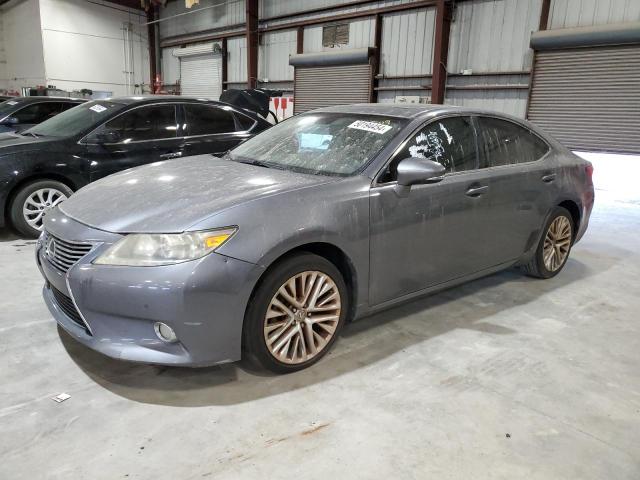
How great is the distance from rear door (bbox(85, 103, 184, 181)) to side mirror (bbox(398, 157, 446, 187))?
125 inches

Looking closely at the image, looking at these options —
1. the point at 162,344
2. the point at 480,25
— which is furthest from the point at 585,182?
the point at 480,25

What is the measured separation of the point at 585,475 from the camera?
1.85m

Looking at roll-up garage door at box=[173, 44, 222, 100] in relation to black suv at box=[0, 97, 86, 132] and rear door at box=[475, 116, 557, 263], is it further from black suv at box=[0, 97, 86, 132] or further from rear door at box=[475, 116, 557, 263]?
rear door at box=[475, 116, 557, 263]

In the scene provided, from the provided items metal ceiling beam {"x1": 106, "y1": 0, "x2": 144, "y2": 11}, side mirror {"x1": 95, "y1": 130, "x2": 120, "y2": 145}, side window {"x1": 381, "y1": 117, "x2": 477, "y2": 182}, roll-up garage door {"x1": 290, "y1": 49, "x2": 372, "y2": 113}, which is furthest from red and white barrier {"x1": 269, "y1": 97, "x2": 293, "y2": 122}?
side window {"x1": 381, "y1": 117, "x2": 477, "y2": 182}

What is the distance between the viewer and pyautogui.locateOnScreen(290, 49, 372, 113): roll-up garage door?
1108 centimetres

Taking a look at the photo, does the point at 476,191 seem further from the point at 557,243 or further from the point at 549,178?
the point at 557,243

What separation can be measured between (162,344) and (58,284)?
605 millimetres

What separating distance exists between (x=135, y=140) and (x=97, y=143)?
1.16 feet

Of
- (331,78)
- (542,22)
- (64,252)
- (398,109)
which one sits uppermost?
(542,22)

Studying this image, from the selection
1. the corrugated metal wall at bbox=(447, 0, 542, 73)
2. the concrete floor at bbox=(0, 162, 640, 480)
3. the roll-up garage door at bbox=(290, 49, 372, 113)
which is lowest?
the concrete floor at bbox=(0, 162, 640, 480)

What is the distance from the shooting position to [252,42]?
532 inches

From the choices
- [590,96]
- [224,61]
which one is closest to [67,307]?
[590,96]

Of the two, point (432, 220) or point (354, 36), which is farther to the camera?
point (354, 36)

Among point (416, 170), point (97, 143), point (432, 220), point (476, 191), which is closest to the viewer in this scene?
point (416, 170)
